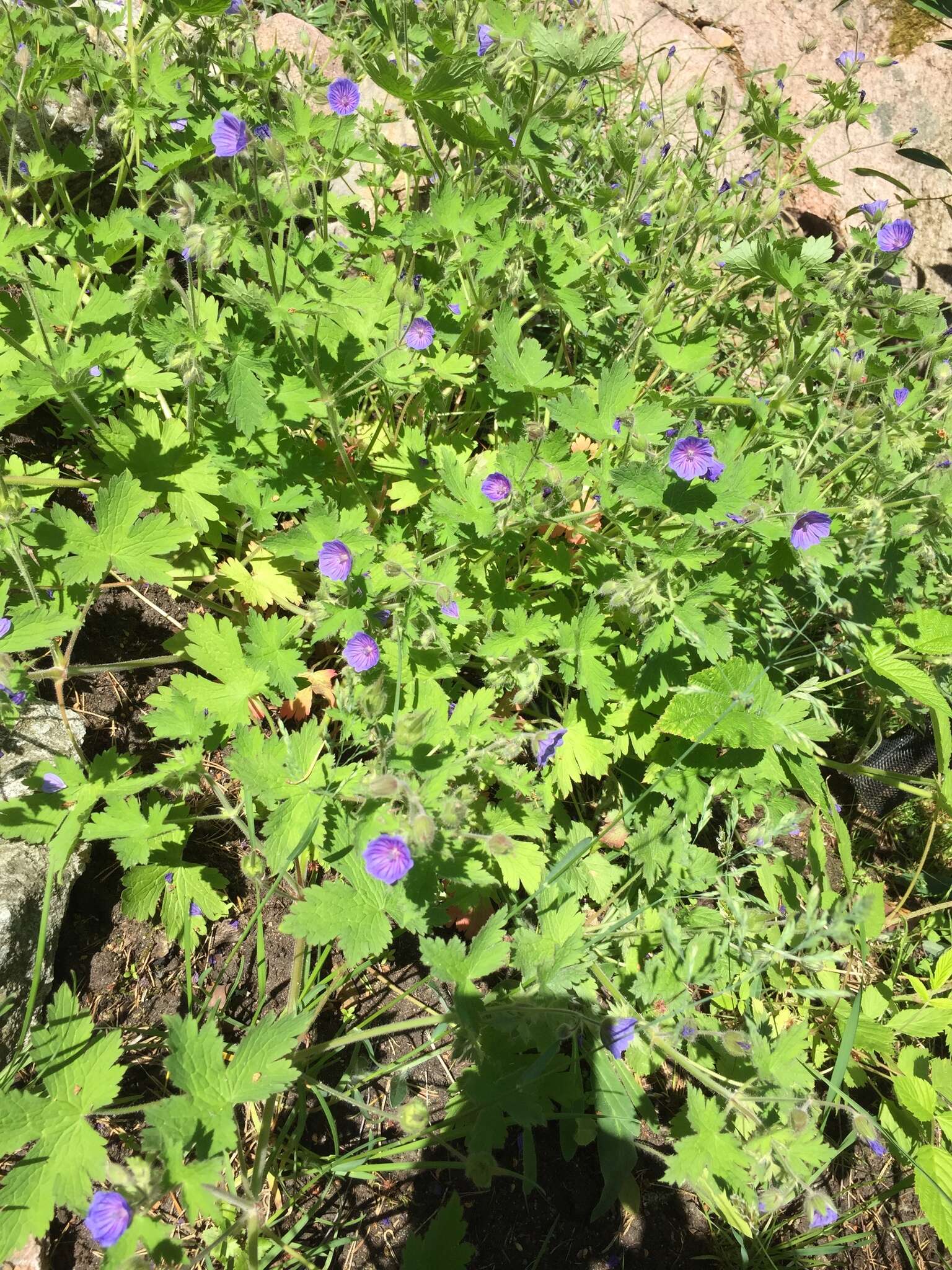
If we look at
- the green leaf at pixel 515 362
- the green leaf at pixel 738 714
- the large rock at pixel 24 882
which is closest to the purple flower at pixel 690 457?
the green leaf at pixel 515 362

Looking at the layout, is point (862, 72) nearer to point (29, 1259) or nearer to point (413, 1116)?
point (413, 1116)

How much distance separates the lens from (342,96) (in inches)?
101

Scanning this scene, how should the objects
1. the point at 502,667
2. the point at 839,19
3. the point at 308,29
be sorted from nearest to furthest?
the point at 502,667, the point at 308,29, the point at 839,19

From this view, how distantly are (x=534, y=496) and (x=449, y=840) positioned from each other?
106cm

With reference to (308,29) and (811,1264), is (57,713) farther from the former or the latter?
(308,29)

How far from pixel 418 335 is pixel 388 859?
168cm

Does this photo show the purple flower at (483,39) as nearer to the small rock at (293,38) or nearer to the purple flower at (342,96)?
the purple flower at (342,96)

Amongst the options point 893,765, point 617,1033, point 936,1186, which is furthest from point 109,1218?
point 893,765

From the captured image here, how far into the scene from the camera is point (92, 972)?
7.54 ft

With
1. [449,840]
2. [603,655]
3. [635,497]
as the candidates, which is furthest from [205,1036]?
[635,497]

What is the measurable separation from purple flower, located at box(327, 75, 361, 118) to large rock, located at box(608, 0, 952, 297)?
378cm

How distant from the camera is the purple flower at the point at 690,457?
90.7 inches

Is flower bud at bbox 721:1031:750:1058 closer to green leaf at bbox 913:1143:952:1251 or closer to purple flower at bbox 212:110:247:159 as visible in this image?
green leaf at bbox 913:1143:952:1251

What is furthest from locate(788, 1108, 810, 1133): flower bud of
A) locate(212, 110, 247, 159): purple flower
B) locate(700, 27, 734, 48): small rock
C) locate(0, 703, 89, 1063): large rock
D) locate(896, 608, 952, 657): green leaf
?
locate(700, 27, 734, 48): small rock
